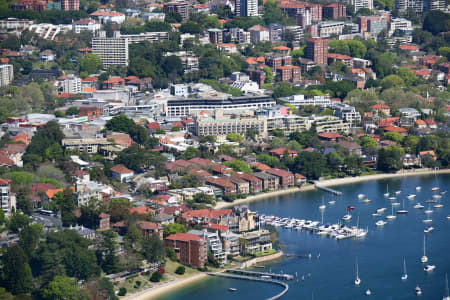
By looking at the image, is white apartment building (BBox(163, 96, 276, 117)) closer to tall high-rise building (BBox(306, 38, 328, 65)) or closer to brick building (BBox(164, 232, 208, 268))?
tall high-rise building (BBox(306, 38, 328, 65))

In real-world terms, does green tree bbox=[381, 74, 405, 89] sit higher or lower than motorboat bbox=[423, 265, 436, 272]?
higher

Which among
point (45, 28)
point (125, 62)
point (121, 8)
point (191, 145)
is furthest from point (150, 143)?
point (121, 8)

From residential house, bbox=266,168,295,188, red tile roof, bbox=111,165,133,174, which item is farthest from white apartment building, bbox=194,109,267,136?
red tile roof, bbox=111,165,133,174

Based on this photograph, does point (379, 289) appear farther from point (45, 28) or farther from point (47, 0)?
point (47, 0)

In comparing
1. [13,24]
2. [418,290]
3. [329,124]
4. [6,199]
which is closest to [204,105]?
[329,124]

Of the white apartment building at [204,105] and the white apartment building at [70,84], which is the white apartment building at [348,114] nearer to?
the white apartment building at [204,105]

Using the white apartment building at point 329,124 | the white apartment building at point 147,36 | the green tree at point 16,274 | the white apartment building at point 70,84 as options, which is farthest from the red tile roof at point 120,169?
the white apartment building at point 147,36

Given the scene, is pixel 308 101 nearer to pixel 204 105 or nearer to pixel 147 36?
pixel 204 105
